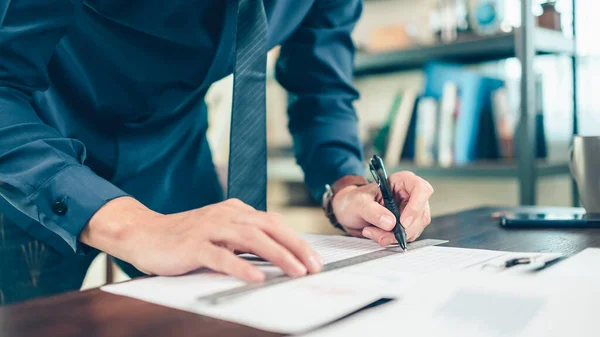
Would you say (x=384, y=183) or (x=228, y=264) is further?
(x=384, y=183)

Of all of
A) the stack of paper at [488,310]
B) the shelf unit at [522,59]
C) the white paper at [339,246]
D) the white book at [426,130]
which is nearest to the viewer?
the stack of paper at [488,310]

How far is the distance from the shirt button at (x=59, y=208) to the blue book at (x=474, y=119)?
4.85ft

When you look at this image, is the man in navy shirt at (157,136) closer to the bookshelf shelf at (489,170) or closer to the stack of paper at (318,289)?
the stack of paper at (318,289)

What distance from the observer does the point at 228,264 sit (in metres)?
0.52

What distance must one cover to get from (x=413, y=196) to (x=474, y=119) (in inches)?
47.6

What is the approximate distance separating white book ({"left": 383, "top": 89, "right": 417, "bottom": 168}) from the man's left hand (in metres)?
1.17

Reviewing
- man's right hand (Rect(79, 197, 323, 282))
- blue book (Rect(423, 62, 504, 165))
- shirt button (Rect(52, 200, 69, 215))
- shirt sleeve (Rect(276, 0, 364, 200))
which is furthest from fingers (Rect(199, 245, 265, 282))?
blue book (Rect(423, 62, 504, 165))

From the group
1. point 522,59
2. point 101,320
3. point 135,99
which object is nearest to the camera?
point 101,320

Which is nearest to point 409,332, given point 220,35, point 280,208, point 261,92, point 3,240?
point 261,92

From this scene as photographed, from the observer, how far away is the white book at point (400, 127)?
2018 mm

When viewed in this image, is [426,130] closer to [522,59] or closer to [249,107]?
[522,59]

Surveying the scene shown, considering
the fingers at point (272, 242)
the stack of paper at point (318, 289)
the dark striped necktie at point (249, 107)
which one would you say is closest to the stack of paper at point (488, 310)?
the stack of paper at point (318, 289)

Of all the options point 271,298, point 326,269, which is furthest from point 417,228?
point 271,298

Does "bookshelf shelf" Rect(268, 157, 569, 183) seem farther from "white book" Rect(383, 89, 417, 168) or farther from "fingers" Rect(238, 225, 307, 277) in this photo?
"fingers" Rect(238, 225, 307, 277)
